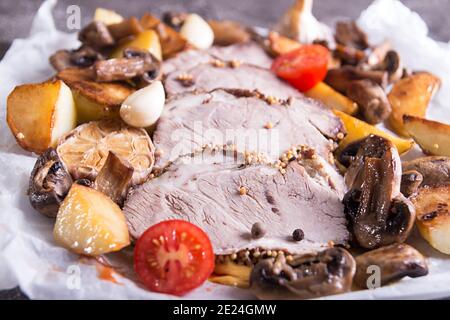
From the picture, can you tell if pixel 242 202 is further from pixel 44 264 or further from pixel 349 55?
pixel 349 55

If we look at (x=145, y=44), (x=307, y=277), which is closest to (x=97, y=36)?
(x=145, y=44)

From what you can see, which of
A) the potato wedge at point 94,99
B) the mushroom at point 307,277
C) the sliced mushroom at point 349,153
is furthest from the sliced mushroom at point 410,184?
the potato wedge at point 94,99

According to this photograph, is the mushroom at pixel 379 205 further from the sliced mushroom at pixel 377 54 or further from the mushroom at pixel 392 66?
the sliced mushroom at pixel 377 54

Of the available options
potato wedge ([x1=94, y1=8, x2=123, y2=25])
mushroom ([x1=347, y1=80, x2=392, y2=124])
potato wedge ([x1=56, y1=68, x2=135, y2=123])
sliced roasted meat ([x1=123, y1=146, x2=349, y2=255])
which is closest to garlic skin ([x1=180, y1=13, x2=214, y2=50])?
potato wedge ([x1=94, y1=8, x2=123, y2=25])

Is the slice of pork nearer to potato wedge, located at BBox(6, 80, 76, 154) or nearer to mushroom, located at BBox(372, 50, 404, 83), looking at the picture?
mushroom, located at BBox(372, 50, 404, 83)
